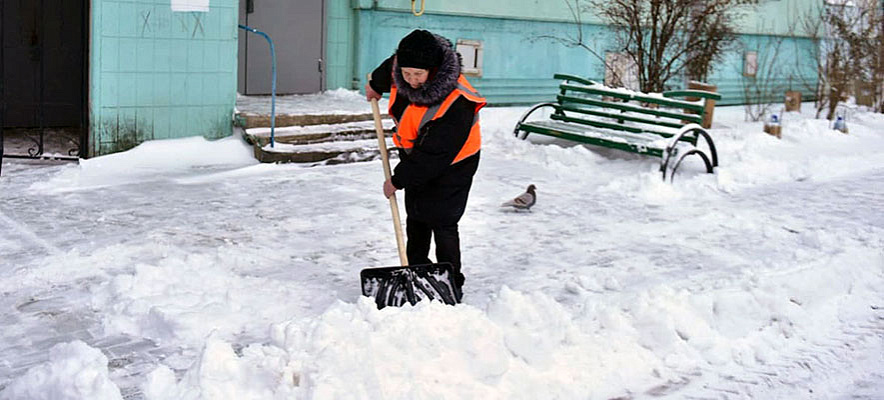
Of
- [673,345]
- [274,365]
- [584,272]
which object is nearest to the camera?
[274,365]

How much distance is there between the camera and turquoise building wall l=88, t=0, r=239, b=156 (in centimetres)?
957

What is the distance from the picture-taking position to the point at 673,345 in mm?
4801

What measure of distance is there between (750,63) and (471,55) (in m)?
7.06

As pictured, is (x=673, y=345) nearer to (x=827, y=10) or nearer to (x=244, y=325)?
(x=244, y=325)

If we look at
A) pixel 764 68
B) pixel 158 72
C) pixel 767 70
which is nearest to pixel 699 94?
pixel 158 72

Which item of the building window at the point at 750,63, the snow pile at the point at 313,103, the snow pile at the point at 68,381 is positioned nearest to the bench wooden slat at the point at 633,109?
the snow pile at the point at 313,103

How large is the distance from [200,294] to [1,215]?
8.90ft

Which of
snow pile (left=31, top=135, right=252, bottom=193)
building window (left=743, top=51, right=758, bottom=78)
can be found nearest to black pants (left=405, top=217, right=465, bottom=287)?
snow pile (left=31, top=135, right=252, bottom=193)

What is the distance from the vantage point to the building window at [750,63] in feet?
61.2

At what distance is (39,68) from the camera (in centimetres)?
1141

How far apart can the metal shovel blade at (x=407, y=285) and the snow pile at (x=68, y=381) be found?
1.45m

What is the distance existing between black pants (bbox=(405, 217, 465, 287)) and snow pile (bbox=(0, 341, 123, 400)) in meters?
2.01

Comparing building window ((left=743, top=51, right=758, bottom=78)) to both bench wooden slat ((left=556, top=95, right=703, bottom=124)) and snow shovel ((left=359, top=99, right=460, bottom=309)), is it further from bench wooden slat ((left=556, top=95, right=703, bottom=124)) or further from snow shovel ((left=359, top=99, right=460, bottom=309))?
snow shovel ((left=359, top=99, right=460, bottom=309))

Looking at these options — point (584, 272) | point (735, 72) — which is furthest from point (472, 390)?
point (735, 72)
